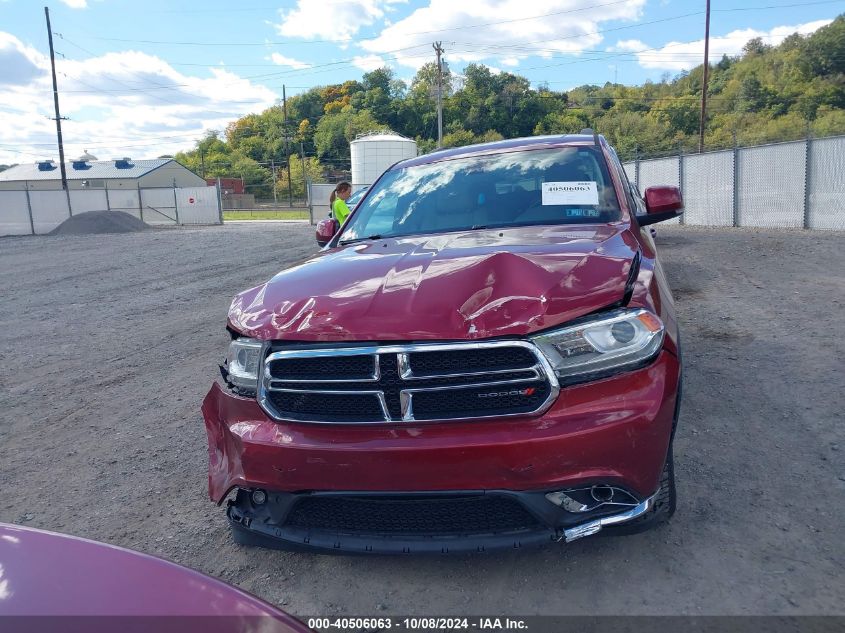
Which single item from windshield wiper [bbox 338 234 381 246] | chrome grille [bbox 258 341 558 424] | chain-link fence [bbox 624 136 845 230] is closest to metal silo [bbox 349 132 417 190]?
chain-link fence [bbox 624 136 845 230]

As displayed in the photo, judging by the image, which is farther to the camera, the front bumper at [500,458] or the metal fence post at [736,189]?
the metal fence post at [736,189]

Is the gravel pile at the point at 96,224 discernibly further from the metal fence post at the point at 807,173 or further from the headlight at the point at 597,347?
the headlight at the point at 597,347

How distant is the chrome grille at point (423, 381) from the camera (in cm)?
230

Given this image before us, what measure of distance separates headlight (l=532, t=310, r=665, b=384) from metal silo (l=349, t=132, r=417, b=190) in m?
36.0

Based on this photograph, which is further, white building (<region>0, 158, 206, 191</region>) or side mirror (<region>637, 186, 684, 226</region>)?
white building (<region>0, 158, 206, 191</region>)

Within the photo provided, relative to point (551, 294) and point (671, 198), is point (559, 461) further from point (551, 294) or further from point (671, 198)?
point (671, 198)

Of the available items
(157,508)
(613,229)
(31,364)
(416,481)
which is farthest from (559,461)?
(31,364)

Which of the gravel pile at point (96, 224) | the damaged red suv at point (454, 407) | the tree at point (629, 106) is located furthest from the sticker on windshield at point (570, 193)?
the tree at point (629, 106)

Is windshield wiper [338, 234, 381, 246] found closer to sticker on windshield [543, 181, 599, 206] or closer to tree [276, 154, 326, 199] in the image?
sticker on windshield [543, 181, 599, 206]

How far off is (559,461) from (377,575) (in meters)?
0.97

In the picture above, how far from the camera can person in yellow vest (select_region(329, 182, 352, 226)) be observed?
12.5m

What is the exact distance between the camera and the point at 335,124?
305 feet

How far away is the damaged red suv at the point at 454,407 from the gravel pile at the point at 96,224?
30.6 metres

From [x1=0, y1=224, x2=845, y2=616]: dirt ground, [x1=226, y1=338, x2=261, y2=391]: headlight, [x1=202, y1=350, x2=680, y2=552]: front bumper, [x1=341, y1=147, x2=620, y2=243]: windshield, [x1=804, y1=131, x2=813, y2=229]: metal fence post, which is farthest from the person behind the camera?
[x1=804, y1=131, x2=813, y2=229]: metal fence post
